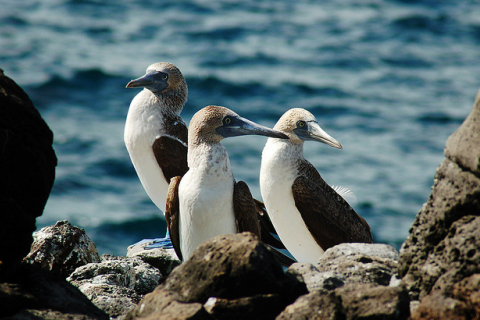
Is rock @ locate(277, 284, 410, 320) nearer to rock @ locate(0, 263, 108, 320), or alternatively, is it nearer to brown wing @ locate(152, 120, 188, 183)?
rock @ locate(0, 263, 108, 320)

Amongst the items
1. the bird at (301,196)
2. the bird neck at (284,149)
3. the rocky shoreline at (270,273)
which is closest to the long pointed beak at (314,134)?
the bird at (301,196)

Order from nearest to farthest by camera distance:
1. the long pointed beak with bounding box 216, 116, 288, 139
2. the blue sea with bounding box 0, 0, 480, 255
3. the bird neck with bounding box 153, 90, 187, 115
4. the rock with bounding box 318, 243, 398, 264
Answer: the rock with bounding box 318, 243, 398, 264, the long pointed beak with bounding box 216, 116, 288, 139, the bird neck with bounding box 153, 90, 187, 115, the blue sea with bounding box 0, 0, 480, 255

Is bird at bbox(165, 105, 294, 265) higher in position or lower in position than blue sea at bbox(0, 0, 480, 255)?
lower

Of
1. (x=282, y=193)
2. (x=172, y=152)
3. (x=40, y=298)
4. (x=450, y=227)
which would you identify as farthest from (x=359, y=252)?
(x=172, y=152)

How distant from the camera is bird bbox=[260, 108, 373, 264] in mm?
7262

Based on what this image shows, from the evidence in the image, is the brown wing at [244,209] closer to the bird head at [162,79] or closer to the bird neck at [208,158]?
the bird neck at [208,158]

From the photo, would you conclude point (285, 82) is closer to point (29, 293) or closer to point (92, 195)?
point (92, 195)

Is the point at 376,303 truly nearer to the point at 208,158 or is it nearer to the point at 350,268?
the point at 350,268

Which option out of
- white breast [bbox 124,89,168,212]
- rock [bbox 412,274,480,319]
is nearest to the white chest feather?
white breast [bbox 124,89,168,212]

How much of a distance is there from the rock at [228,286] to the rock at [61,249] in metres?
2.65

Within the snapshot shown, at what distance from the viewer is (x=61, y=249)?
686cm

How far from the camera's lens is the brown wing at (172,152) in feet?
26.5

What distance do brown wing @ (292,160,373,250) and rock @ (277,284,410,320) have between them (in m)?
3.10

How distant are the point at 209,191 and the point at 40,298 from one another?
209cm
